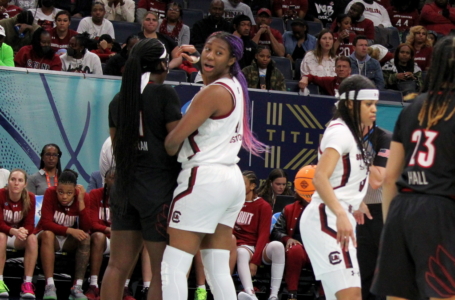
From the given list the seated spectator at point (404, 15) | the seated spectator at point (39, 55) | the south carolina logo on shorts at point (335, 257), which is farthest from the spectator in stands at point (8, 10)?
the south carolina logo on shorts at point (335, 257)

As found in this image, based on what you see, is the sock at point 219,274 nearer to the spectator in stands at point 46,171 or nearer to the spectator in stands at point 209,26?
the spectator in stands at point 46,171

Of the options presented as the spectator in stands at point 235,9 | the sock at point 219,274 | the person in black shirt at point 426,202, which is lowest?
the sock at point 219,274

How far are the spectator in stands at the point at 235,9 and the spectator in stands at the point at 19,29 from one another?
10.7ft

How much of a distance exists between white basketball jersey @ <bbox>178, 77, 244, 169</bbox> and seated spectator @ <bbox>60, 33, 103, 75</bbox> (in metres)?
5.70

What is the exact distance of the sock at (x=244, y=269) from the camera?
24.9 feet

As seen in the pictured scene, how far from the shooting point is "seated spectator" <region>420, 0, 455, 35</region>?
13.8 m

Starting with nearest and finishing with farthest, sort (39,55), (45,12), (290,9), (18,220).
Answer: (18,220), (39,55), (45,12), (290,9)

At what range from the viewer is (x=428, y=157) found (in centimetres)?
343

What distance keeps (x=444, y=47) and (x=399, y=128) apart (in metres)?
0.42

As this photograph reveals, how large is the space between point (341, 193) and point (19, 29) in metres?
7.73

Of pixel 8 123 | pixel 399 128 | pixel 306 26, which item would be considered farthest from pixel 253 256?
pixel 306 26

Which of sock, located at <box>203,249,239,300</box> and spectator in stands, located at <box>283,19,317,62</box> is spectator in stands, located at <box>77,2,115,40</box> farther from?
sock, located at <box>203,249,239,300</box>

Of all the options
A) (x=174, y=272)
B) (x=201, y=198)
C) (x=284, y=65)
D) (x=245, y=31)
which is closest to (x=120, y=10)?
(x=245, y=31)

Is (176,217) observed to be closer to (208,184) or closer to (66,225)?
(208,184)
